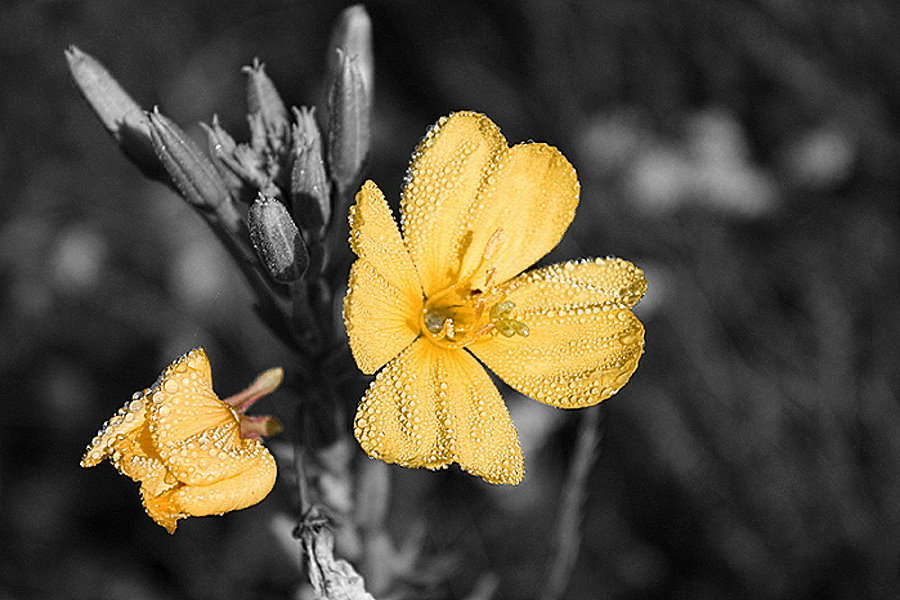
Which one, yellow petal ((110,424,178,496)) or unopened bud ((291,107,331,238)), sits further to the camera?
unopened bud ((291,107,331,238))

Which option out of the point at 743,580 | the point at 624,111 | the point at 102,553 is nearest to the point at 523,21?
the point at 624,111

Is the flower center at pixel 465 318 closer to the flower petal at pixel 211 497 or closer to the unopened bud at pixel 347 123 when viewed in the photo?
the unopened bud at pixel 347 123

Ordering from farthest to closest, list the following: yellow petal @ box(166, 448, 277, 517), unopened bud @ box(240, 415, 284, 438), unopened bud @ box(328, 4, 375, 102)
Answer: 1. unopened bud @ box(328, 4, 375, 102)
2. unopened bud @ box(240, 415, 284, 438)
3. yellow petal @ box(166, 448, 277, 517)

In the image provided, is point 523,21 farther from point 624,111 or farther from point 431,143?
point 431,143

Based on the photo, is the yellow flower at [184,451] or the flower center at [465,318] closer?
the yellow flower at [184,451]

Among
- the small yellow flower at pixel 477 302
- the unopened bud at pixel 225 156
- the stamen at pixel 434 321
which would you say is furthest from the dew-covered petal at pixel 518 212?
the unopened bud at pixel 225 156

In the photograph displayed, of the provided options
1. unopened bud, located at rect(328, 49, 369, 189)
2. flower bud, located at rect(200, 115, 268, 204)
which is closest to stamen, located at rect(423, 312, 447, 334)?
unopened bud, located at rect(328, 49, 369, 189)

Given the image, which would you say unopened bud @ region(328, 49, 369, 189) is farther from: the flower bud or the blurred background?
the blurred background
